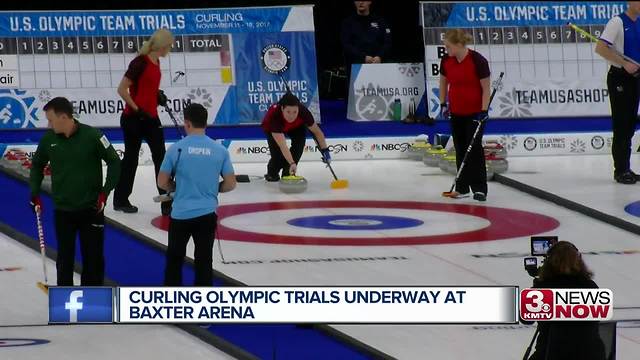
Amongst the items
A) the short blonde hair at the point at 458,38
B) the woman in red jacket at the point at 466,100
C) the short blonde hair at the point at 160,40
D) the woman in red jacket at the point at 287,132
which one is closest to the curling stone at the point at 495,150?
the woman in red jacket at the point at 466,100

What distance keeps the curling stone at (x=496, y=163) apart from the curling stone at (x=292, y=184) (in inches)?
84.0

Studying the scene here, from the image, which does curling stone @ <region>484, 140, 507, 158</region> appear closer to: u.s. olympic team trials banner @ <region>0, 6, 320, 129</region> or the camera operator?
u.s. olympic team trials banner @ <region>0, 6, 320, 129</region>

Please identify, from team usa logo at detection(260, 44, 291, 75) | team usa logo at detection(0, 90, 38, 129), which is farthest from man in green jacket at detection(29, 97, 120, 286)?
team usa logo at detection(260, 44, 291, 75)

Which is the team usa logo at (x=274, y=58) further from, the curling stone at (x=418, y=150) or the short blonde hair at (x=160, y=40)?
the short blonde hair at (x=160, y=40)

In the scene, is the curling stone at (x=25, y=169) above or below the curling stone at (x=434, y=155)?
above

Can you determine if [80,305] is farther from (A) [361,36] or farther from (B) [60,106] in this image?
(A) [361,36]

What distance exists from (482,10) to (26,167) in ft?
20.5

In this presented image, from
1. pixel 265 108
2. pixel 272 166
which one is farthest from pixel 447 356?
pixel 265 108

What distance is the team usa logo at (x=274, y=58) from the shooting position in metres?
18.4

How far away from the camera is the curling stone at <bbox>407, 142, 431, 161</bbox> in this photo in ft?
56.6

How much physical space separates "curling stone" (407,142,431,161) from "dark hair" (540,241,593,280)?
9.85 m

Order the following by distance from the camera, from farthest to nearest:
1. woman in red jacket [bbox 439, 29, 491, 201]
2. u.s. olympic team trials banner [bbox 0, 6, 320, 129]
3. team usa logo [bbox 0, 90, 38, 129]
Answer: u.s. olympic team trials banner [bbox 0, 6, 320, 129], team usa logo [bbox 0, 90, 38, 129], woman in red jacket [bbox 439, 29, 491, 201]

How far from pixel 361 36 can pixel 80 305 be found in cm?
1115

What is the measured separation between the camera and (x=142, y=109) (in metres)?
13.3
